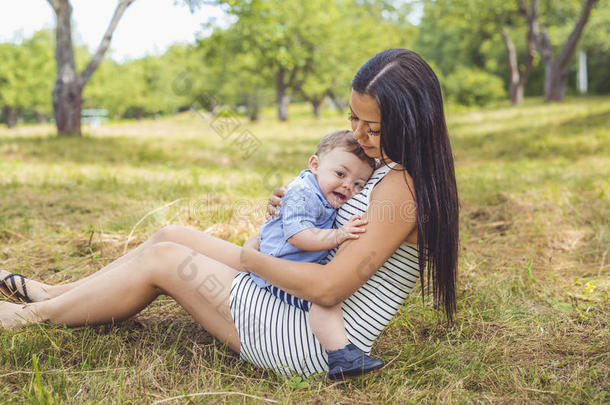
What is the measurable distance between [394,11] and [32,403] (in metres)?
39.6

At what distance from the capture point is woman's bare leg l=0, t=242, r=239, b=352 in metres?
1.96

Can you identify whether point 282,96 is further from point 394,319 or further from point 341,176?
point 341,176

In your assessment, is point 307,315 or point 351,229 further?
point 307,315

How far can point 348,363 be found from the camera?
5.70 ft

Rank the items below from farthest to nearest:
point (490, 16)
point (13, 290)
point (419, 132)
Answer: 1. point (490, 16)
2. point (13, 290)
3. point (419, 132)

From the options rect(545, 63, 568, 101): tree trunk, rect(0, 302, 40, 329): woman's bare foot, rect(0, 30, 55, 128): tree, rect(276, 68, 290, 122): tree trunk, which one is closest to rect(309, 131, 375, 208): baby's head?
rect(0, 302, 40, 329): woman's bare foot

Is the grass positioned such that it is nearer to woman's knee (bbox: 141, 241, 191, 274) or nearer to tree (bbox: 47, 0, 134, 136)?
woman's knee (bbox: 141, 241, 191, 274)

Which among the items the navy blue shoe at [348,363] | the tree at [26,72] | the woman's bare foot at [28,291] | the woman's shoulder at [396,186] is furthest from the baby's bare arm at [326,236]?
the tree at [26,72]

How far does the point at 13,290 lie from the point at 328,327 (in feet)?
4.91

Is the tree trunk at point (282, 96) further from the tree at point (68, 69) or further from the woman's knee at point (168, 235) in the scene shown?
the woman's knee at point (168, 235)

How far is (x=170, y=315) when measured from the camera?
8.19ft

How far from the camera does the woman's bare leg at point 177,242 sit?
226 centimetres

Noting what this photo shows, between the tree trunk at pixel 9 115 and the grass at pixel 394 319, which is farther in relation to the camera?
the tree trunk at pixel 9 115

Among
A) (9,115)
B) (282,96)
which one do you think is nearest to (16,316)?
(282,96)
